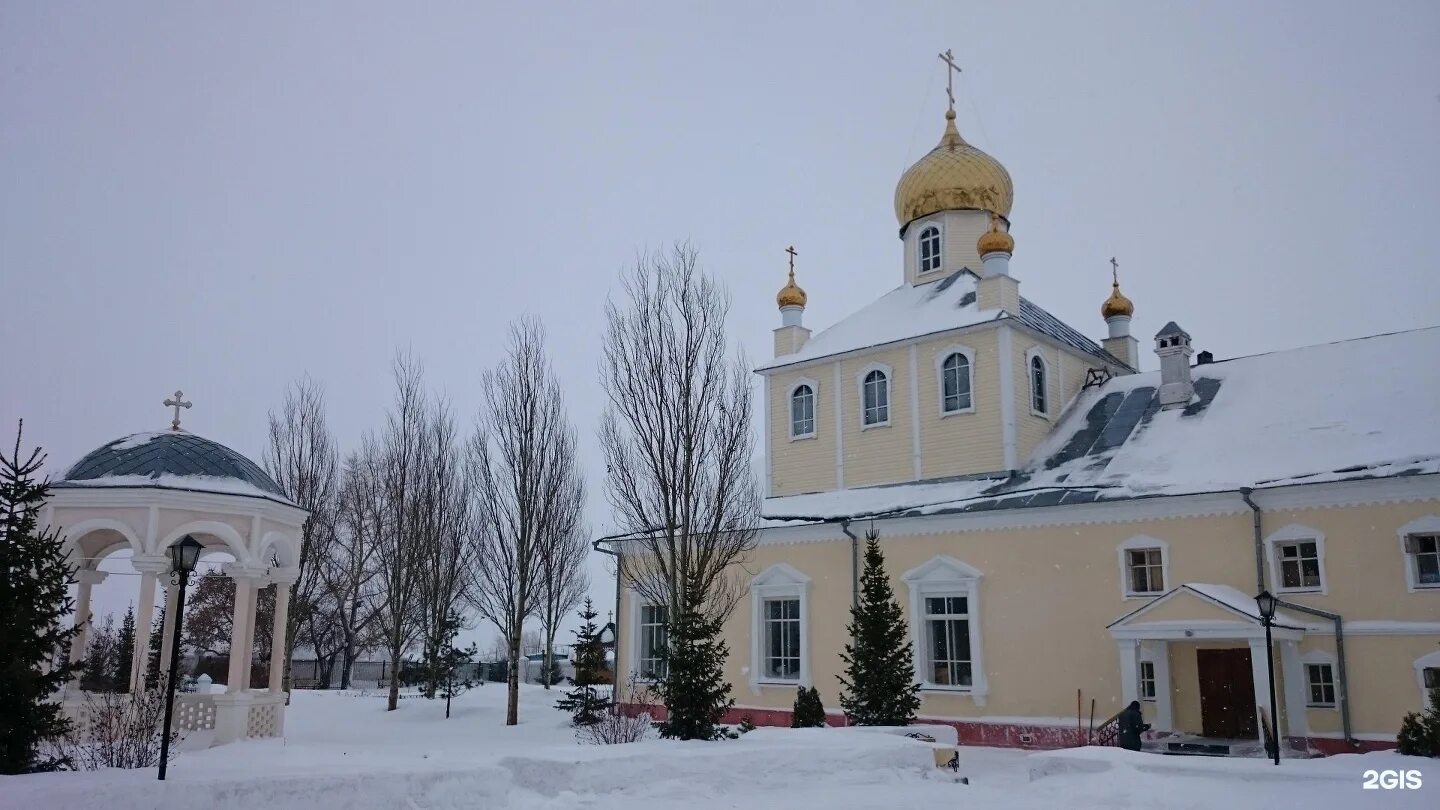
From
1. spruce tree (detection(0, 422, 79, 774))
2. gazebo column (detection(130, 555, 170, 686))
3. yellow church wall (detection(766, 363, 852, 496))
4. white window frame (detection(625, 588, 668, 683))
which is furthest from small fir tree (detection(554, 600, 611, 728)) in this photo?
spruce tree (detection(0, 422, 79, 774))

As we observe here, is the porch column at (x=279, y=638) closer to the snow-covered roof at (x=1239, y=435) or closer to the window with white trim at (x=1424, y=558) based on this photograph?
the snow-covered roof at (x=1239, y=435)

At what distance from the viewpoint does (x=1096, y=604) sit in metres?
17.6

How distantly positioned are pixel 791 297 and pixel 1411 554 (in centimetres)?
1393

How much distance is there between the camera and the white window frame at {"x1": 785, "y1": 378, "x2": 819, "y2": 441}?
24156mm

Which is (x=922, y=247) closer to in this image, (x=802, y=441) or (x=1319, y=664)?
(x=802, y=441)

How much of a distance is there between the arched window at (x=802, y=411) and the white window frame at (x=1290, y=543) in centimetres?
1014

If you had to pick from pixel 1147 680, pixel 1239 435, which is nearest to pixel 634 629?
pixel 1147 680

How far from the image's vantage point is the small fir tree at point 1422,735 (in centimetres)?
1220

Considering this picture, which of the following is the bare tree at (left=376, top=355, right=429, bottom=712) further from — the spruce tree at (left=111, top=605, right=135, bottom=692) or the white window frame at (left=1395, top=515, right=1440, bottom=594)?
the white window frame at (left=1395, top=515, right=1440, bottom=594)

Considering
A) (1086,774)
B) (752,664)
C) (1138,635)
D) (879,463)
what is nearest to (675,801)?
(1086,774)

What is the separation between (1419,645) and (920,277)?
43.3 ft

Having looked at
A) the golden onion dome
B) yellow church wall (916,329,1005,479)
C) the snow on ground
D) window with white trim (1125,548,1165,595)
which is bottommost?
the snow on ground

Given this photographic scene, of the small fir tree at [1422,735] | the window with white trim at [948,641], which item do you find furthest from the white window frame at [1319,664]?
the window with white trim at [948,641]

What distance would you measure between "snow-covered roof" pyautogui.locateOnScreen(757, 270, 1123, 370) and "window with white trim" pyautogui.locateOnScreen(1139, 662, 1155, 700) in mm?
7071
